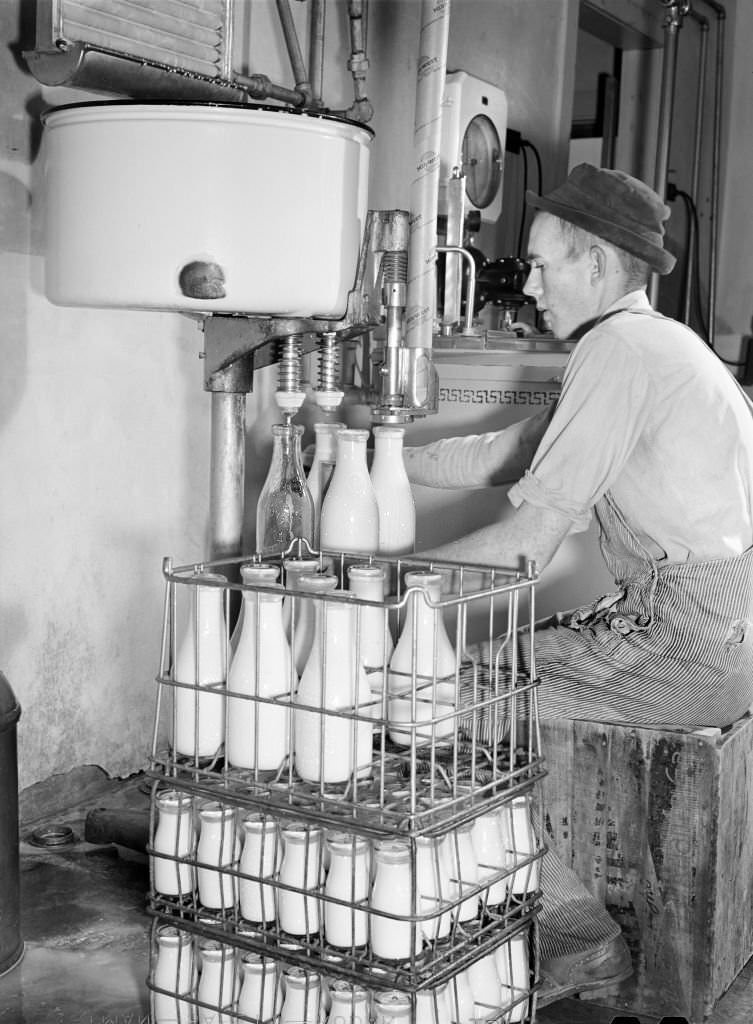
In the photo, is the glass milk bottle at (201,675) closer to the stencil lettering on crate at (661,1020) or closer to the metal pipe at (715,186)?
the stencil lettering on crate at (661,1020)

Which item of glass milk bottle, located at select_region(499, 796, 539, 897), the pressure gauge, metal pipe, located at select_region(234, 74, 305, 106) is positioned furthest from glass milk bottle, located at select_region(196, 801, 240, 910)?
the pressure gauge

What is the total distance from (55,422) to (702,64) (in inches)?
137

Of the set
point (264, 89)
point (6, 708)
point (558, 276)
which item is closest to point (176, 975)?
point (6, 708)

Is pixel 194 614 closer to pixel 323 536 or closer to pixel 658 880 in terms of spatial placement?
pixel 323 536

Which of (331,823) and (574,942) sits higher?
(331,823)

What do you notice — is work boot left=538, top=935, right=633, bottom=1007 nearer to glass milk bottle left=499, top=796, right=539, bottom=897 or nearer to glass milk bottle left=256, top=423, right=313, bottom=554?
glass milk bottle left=499, top=796, right=539, bottom=897

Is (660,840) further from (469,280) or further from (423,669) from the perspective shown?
(469,280)

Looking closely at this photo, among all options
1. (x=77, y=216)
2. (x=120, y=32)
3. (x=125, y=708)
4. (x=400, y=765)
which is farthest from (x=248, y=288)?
(x=125, y=708)

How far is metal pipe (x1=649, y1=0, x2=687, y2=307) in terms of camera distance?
15.2 ft

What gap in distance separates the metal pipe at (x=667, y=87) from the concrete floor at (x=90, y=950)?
3.16 m

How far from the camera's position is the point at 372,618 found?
62.6 inches

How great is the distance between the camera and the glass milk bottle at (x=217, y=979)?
1.55m

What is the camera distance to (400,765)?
160 centimetres

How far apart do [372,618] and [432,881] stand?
329mm
